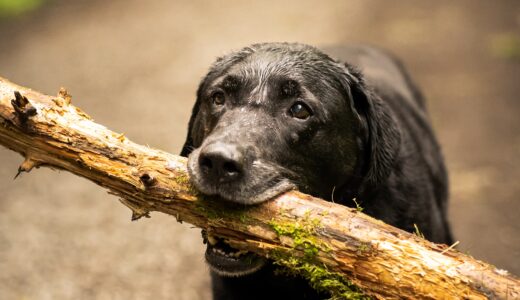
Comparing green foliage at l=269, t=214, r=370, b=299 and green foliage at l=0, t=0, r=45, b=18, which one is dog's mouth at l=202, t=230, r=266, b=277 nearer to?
green foliage at l=269, t=214, r=370, b=299

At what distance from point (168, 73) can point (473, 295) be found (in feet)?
26.0

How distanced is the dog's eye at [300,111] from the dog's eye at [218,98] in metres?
0.44

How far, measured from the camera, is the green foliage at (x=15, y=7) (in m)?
11.5

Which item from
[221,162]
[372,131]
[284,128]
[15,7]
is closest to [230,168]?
[221,162]

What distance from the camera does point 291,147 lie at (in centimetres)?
306

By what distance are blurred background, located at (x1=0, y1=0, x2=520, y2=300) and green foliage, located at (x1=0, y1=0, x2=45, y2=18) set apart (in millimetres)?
39

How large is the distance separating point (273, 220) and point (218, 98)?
1115mm

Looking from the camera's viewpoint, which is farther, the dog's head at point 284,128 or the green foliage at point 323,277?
the dog's head at point 284,128

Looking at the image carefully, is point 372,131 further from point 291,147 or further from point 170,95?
point 170,95

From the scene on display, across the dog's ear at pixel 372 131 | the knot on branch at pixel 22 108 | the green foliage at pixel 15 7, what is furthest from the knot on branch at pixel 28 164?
the green foliage at pixel 15 7

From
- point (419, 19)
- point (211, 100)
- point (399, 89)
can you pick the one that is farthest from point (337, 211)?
point (419, 19)

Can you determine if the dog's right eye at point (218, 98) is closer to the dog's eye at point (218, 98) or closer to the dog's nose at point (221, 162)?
the dog's eye at point (218, 98)

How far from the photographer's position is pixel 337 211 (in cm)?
245

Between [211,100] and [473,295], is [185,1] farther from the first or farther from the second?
[473,295]
